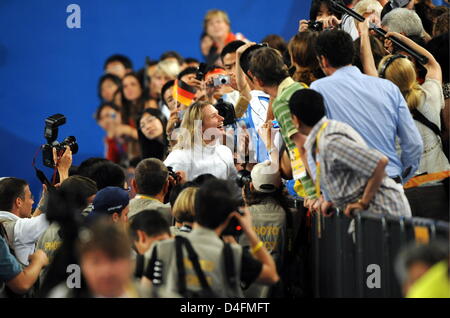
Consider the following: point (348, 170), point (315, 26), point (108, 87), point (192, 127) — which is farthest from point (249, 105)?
point (108, 87)

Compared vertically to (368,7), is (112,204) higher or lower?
lower

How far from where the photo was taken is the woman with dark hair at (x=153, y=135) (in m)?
8.38

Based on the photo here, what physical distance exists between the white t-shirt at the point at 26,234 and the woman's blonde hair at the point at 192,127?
4.47 ft

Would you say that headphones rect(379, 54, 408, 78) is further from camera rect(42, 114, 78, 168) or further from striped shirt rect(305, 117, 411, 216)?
camera rect(42, 114, 78, 168)

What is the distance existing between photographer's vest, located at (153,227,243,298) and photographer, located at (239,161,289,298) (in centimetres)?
138

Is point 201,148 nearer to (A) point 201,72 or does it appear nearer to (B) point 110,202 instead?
(A) point 201,72

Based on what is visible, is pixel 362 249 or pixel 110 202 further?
pixel 110 202

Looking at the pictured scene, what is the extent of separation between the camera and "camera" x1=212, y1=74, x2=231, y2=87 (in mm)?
7584

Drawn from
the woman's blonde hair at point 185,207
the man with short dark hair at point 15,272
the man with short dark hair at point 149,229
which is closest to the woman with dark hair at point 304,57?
the woman's blonde hair at point 185,207

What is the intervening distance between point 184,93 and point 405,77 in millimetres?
2694

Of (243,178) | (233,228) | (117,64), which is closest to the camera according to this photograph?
(233,228)

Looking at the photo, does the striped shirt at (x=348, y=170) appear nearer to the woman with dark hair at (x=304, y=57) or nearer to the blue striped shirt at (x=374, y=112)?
the blue striped shirt at (x=374, y=112)

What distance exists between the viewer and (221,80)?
7.66m

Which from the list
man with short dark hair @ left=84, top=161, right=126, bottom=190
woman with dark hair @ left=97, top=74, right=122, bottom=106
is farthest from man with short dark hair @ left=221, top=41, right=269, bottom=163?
woman with dark hair @ left=97, top=74, right=122, bottom=106
